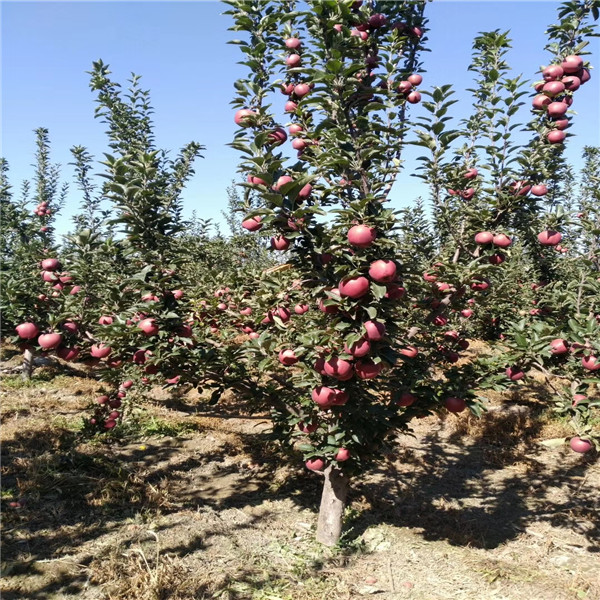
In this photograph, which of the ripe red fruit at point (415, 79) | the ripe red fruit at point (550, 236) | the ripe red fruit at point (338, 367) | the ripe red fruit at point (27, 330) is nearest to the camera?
the ripe red fruit at point (338, 367)

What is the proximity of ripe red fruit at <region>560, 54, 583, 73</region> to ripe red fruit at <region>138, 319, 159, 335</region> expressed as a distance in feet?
14.8

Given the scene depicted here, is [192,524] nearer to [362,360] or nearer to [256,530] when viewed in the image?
[256,530]

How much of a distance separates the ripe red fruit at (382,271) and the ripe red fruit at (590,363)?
1.88 meters

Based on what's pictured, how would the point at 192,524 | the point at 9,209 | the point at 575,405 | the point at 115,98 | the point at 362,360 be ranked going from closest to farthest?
the point at 362,360 → the point at 575,405 → the point at 192,524 → the point at 115,98 → the point at 9,209

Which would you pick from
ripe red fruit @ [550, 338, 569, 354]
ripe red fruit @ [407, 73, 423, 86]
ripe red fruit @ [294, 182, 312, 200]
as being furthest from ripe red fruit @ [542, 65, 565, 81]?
ripe red fruit @ [294, 182, 312, 200]

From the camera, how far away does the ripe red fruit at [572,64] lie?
4.07 metres

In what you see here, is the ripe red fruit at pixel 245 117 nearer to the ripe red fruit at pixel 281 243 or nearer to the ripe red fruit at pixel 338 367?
the ripe red fruit at pixel 281 243

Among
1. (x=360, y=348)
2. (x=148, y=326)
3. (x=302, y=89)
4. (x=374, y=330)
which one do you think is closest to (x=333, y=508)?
(x=360, y=348)

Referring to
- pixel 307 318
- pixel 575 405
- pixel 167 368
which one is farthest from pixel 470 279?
pixel 167 368

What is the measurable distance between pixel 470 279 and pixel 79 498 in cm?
521

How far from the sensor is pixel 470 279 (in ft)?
13.3

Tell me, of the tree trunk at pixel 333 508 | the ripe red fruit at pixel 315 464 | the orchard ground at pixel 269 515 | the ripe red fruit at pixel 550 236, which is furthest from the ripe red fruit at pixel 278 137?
the tree trunk at pixel 333 508

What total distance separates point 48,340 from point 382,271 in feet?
10.00

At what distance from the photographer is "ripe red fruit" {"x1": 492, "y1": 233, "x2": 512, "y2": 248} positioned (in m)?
4.08
